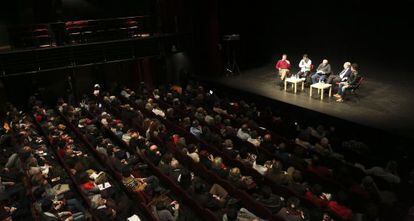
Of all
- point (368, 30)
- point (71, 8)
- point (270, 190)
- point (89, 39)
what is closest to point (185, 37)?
point (89, 39)

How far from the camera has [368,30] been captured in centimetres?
1230

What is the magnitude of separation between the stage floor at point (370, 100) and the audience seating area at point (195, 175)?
1071mm

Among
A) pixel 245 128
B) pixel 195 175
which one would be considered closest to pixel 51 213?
pixel 195 175

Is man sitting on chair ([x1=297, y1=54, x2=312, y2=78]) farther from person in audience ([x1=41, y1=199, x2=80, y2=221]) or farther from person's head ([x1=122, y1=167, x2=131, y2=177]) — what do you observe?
person in audience ([x1=41, y1=199, x2=80, y2=221])

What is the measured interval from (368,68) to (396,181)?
21.8 feet

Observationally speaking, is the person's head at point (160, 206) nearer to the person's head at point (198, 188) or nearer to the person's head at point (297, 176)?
the person's head at point (198, 188)

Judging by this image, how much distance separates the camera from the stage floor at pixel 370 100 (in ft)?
30.2

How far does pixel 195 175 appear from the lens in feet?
26.3

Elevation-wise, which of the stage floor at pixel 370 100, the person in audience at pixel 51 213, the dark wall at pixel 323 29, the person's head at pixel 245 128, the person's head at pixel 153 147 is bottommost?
the person in audience at pixel 51 213

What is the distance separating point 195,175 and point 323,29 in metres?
8.40

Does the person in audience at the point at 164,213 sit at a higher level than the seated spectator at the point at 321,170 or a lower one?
lower

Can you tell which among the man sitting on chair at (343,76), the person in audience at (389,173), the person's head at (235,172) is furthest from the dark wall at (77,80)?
the person in audience at (389,173)

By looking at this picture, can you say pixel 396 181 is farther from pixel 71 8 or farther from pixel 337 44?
pixel 71 8

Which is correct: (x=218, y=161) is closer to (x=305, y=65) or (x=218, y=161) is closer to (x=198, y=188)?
(x=198, y=188)
